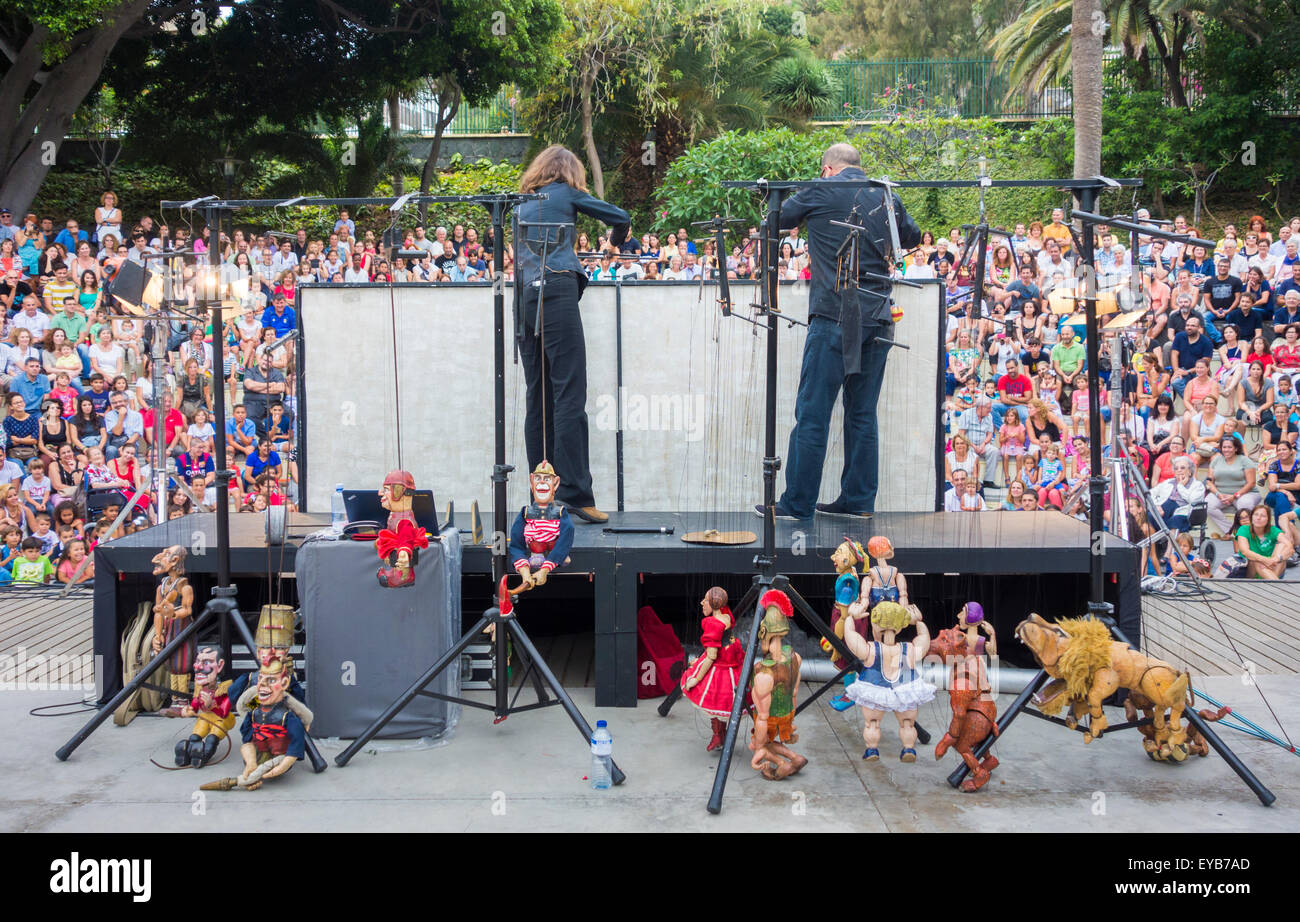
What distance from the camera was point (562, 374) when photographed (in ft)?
22.0

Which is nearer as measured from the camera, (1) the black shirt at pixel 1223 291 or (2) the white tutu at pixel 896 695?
(2) the white tutu at pixel 896 695

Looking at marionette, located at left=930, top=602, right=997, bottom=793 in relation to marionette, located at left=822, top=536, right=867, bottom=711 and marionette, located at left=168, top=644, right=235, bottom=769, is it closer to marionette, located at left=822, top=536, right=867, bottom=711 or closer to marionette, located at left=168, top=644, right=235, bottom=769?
marionette, located at left=822, top=536, right=867, bottom=711

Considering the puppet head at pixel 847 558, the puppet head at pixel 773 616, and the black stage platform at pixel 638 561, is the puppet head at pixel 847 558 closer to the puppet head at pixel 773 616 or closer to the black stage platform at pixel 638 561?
the puppet head at pixel 773 616

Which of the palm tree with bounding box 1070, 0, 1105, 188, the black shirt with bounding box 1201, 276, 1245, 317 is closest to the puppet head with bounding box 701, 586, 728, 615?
the black shirt with bounding box 1201, 276, 1245, 317

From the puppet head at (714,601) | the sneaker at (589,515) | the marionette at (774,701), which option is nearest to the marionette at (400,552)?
the sneaker at (589,515)

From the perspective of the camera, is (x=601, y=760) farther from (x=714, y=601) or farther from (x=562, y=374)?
(x=562, y=374)

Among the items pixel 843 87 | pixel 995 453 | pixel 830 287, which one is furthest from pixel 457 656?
pixel 843 87

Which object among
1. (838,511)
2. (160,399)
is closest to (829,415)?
(838,511)

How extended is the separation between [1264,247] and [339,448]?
11.1m

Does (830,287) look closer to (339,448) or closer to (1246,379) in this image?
(339,448)

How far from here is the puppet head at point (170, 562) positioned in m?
5.90

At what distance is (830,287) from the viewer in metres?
6.54

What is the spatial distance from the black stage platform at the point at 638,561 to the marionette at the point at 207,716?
0.71 meters

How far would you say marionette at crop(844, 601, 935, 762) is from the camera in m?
5.30
